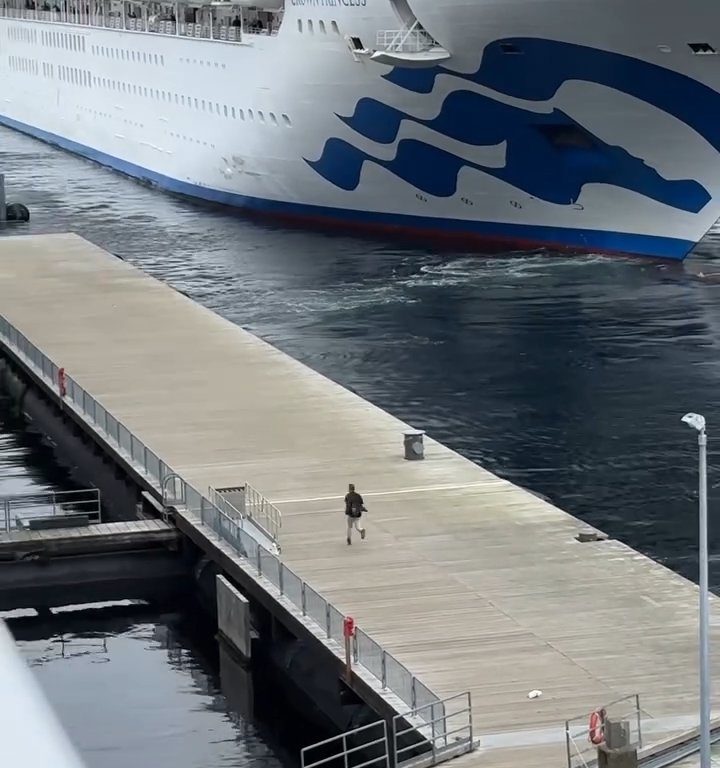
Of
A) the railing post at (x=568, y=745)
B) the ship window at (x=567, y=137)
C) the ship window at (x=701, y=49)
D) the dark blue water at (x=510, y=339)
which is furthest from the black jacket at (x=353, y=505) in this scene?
the ship window at (x=567, y=137)

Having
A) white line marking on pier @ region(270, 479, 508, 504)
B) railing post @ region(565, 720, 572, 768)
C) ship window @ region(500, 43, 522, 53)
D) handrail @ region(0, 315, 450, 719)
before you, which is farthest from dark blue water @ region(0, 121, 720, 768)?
ship window @ region(500, 43, 522, 53)

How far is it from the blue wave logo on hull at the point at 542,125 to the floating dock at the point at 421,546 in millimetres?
16558

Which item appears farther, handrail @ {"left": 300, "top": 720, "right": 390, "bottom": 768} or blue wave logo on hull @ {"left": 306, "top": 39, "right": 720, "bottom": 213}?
blue wave logo on hull @ {"left": 306, "top": 39, "right": 720, "bottom": 213}

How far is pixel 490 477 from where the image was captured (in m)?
25.6

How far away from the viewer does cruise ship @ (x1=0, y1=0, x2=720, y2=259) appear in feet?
162

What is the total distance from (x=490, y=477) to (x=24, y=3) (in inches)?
3194

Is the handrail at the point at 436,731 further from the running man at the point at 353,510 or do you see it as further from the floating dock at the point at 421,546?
the running man at the point at 353,510

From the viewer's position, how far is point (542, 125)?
5169 cm

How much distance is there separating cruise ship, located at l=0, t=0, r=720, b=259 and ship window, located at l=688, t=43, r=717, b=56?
7 centimetres

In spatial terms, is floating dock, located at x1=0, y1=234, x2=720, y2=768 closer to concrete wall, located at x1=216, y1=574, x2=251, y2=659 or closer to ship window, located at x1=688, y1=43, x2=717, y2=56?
concrete wall, located at x1=216, y1=574, x2=251, y2=659

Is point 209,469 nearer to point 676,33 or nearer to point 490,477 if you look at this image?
point 490,477

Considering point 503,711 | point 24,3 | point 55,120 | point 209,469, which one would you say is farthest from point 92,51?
point 503,711

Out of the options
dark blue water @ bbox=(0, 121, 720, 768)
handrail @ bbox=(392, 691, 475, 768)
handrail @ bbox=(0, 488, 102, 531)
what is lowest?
handrail @ bbox=(0, 488, 102, 531)

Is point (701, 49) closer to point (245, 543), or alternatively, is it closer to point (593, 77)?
point (593, 77)
